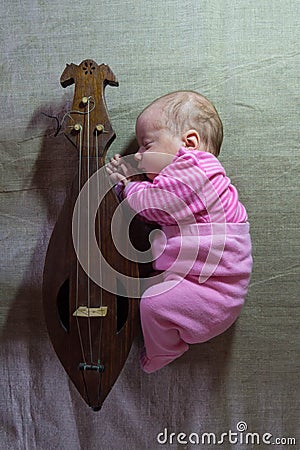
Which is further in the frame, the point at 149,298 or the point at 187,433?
the point at 187,433

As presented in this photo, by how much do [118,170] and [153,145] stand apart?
10 cm

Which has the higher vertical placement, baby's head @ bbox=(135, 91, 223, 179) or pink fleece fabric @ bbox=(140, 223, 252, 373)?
baby's head @ bbox=(135, 91, 223, 179)

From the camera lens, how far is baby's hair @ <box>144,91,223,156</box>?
3.46ft

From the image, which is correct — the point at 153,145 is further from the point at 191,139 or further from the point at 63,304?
the point at 63,304

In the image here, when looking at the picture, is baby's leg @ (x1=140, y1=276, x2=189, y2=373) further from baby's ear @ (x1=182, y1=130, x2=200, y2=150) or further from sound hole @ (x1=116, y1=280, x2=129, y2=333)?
baby's ear @ (x1=182, y1=130, x2=200, y2=150)

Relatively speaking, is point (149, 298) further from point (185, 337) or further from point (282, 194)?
point (282, 194)

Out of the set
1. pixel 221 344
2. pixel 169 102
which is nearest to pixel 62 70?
pixel 169 102

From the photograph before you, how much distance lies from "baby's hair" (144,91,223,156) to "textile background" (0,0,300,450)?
3.8 inches

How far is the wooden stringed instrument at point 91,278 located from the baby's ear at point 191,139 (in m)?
0.14

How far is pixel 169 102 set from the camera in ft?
3.52

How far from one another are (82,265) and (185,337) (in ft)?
0.77

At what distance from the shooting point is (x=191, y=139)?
1.05 meters
